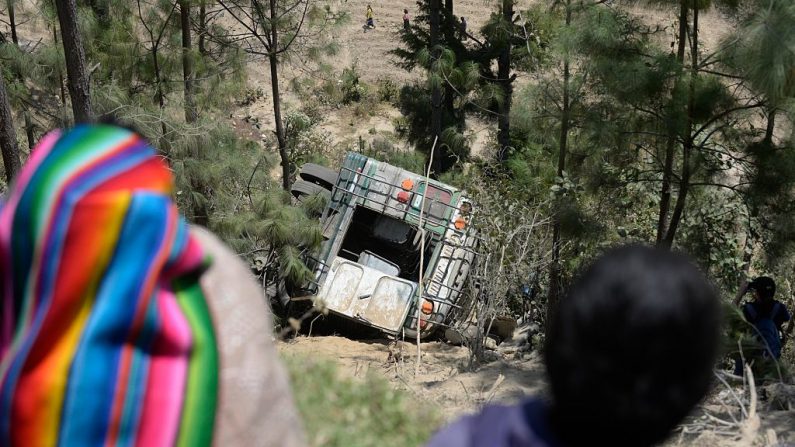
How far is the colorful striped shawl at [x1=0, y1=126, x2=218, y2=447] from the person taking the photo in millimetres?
1544

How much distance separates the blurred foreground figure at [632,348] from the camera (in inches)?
48.5

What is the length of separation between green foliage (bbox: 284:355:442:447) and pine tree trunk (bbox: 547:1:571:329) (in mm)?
5736

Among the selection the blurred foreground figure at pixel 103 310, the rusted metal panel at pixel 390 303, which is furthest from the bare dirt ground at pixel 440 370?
the blurred foreground figure at pixel 103 310

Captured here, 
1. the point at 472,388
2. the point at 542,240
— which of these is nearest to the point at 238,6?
the point at 542,240

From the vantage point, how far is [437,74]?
14664 mm

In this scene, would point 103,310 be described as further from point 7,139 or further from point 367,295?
point 367,295

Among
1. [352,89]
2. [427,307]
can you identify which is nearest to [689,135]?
[427,307]

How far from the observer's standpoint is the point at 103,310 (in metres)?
1.54

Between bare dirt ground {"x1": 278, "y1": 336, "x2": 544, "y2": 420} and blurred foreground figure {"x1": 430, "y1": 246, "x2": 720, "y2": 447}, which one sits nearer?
blurred foreground figure {"x1": 430, "y1": 246, "x2": 720, "y2": 447}

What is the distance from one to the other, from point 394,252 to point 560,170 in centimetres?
284

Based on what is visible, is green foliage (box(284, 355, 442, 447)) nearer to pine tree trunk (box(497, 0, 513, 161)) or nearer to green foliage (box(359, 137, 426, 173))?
green foliage (box(359, 137, 426, 173))

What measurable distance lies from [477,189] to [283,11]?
12.1ft

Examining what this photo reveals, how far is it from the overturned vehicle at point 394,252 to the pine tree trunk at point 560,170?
101cm

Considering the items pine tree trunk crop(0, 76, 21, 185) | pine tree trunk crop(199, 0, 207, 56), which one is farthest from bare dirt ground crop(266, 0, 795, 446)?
pine tree trunk crop(199, 0, 207, 56)
